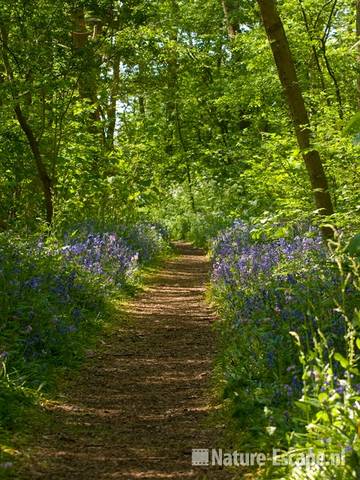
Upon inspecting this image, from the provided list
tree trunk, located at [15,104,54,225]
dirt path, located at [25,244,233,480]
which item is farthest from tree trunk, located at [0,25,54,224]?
dirt path, located at [25,244,233,480]

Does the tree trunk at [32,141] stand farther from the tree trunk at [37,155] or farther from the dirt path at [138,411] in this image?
the dirt path at [138,411]

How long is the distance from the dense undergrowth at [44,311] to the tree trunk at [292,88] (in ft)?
11.2

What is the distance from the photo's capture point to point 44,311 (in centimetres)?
691

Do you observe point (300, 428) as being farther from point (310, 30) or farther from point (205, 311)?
point (310, 30)

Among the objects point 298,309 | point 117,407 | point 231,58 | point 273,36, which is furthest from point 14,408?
point 231,58

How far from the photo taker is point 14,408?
4996 millimetres

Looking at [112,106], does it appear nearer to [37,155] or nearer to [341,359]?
[37,155]

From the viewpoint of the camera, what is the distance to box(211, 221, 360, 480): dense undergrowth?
11.0ft

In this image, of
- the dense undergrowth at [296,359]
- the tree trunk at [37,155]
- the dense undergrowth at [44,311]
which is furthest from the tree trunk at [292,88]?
the tree trunk at [37,155]

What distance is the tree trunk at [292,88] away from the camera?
7492 mm

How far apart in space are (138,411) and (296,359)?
1522mm

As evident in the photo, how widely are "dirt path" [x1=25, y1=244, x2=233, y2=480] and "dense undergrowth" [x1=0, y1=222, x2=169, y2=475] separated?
0.29 metres

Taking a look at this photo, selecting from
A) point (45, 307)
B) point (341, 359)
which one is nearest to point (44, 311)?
point (45, 307)

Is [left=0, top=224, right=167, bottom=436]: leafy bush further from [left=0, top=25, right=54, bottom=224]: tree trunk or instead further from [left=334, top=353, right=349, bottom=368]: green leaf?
[left=334, top=353, right=349, bottom=368]: green leaf
